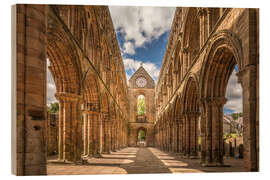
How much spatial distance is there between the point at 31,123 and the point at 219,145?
28.3 ft

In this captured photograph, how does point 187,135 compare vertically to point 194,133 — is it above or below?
below

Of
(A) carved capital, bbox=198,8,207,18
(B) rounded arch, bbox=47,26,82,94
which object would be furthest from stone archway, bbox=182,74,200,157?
(B) rounded arch, bbox=47,26,82,94

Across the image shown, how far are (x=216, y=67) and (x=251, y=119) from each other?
4.72m

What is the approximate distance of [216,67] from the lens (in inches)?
437

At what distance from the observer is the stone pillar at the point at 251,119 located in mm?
6672

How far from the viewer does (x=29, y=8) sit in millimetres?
5582

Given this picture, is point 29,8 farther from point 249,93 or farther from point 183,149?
point 183,149

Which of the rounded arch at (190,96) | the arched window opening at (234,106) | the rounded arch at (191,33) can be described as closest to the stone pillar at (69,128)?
the arched window opening at (234,106)

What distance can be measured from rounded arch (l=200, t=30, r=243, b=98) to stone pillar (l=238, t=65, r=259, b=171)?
2702 mm

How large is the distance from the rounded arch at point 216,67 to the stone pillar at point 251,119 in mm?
2702

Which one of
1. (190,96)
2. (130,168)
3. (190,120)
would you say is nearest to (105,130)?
(190,120)

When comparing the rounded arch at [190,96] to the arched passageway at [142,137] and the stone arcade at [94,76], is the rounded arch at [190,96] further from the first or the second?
the arched passageway at [142,137]

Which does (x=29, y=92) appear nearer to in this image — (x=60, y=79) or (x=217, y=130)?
Result: (x=60, y=79)

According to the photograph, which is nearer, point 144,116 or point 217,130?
point 217,130
